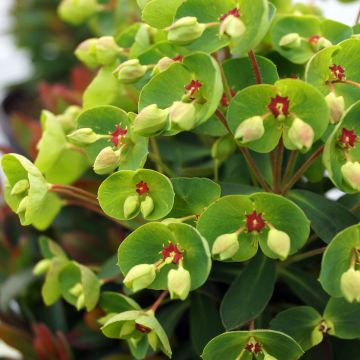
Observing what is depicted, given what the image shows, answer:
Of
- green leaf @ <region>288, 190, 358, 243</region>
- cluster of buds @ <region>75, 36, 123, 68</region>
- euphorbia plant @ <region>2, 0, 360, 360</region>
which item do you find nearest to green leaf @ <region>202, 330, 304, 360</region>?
euphorbia plant @ <region>2, 0, 360, 360</region>

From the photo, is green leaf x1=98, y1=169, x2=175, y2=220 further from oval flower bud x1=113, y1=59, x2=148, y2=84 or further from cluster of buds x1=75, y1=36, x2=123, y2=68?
cluster of buds x1=75, y1=36, x2=123, y2=68

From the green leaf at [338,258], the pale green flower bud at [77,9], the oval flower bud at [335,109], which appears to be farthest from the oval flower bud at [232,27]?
the pale green flower bud at [77,9]

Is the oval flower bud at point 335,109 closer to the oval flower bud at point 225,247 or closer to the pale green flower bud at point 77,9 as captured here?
the oval flower bud at point 225,247

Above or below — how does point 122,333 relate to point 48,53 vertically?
above

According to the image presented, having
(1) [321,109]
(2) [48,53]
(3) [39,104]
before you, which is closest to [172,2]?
(1) [321,109]

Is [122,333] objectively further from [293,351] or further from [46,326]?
[46,326]

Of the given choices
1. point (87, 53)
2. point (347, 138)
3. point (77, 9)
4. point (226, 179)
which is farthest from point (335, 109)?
point (77, 9)

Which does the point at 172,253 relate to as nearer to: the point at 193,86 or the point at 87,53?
the point at 193,86
